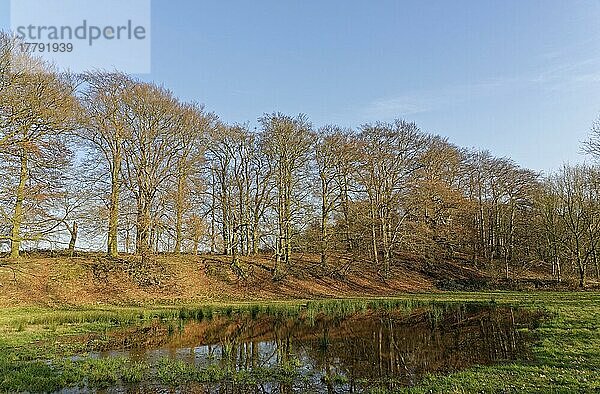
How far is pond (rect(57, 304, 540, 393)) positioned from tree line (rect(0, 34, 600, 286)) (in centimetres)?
906

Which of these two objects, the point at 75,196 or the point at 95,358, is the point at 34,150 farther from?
the point at 95,358

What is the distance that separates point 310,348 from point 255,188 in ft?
77.5

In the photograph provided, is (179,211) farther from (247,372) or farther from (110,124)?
(247,372)

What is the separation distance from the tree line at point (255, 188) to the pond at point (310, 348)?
9063 millimetres

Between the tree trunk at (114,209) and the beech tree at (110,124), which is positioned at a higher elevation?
the beech tree at (110,124)

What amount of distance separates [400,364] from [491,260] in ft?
116

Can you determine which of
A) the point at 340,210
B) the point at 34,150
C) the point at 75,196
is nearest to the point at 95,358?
the point at 34,150

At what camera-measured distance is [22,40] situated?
60.5ft

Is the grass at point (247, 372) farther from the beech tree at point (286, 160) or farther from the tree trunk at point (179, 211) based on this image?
the beech tree at point (286, 160)

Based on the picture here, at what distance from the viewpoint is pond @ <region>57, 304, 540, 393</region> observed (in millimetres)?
9211

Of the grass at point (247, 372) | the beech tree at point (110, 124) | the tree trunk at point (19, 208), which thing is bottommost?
the grass at point (247, 372)

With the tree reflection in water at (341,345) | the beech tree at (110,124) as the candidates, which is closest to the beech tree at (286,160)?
the beech tree at (110,124)

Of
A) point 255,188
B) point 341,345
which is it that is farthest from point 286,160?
point 341,345

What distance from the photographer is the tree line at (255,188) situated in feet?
63.1
